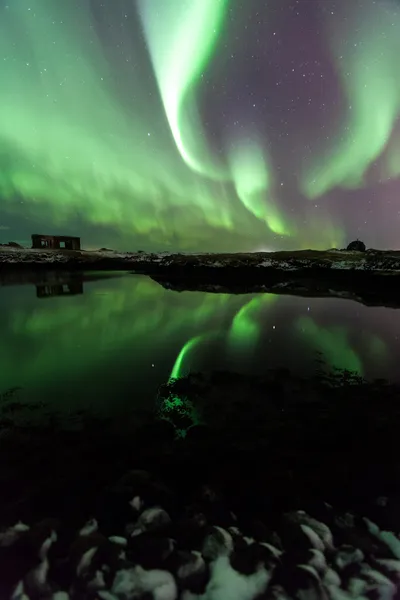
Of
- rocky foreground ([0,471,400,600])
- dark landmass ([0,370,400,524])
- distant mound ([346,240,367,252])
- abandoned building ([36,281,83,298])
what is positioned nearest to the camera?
rocky foreground ([0,471,400,600])

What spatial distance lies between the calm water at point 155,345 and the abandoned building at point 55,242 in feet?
406

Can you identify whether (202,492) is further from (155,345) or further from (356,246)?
(356,246)

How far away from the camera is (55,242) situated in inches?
5591

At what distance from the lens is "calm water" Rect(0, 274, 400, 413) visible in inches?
464

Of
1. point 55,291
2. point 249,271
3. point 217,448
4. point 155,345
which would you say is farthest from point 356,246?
point 217,448

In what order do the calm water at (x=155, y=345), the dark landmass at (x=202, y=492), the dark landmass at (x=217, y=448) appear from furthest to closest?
1. the calm water at (x=155, y=345)
2. the dark landmass at (x=217, y=448)
3. the dark landmass at (x=202, y=492)

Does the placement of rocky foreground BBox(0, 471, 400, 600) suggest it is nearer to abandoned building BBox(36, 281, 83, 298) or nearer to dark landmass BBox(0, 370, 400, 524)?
dark landmass BBox(0, 370, 400, 524)

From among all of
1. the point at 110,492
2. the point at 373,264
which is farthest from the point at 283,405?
the point at 373,264

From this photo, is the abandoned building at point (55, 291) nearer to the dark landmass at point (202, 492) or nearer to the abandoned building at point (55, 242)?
the dark landmass at point (202, 492)

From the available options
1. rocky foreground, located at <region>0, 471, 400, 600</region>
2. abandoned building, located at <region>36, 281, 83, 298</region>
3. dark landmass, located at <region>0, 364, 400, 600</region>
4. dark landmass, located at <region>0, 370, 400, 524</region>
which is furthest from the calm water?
abandoned building, located at <region>36, 281, 83, 298</region>

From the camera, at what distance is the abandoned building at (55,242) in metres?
137

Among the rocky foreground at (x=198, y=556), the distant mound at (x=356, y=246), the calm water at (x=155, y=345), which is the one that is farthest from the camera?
the distant mound at (x=356, y=246)

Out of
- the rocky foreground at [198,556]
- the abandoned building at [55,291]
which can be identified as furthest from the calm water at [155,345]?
the abandoned building at [55,291]

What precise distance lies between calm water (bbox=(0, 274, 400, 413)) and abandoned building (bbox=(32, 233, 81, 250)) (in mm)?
123626
